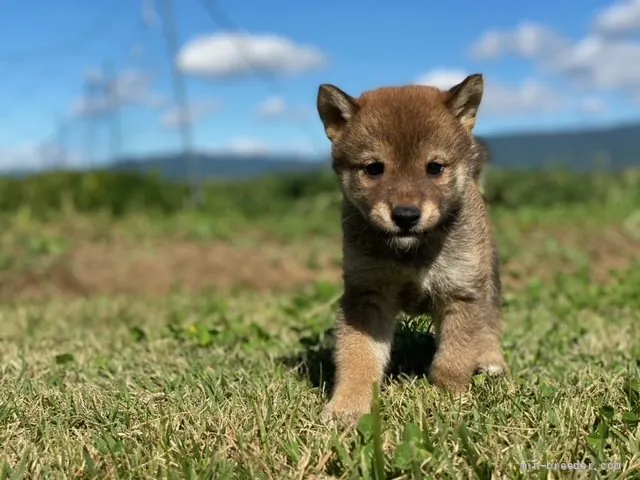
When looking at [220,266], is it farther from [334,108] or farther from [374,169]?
[374,169]

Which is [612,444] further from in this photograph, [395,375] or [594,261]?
[594,261]

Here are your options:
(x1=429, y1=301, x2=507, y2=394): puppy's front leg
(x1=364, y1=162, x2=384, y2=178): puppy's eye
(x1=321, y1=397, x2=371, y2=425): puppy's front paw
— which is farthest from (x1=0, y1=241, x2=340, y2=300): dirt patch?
(x1=321, y1=397, x2=371, y2=425): puppy's front paw

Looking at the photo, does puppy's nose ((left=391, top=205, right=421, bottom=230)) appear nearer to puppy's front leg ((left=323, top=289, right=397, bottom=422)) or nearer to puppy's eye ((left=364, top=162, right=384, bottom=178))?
puppy's eye ((left=364, top=162, right=384, bottom=178))

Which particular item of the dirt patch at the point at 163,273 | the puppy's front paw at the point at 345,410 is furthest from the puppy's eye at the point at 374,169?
the dirt patch at the point at 163,273

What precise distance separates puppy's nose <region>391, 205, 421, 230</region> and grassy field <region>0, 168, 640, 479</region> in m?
0.72

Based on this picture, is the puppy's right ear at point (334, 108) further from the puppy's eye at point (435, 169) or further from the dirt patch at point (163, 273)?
the dirt patch at point (163, 273)

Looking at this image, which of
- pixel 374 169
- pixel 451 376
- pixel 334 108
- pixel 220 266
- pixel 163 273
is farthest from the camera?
pixel 220 266

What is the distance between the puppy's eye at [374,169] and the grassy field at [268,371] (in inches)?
34.4

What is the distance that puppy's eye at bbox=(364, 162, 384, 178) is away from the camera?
357cm

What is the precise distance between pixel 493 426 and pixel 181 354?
7.18 feet

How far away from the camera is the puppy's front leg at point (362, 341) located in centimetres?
346

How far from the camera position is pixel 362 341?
3.61m

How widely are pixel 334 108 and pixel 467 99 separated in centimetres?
65

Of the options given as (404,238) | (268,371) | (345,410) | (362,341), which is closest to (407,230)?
(404,238)
